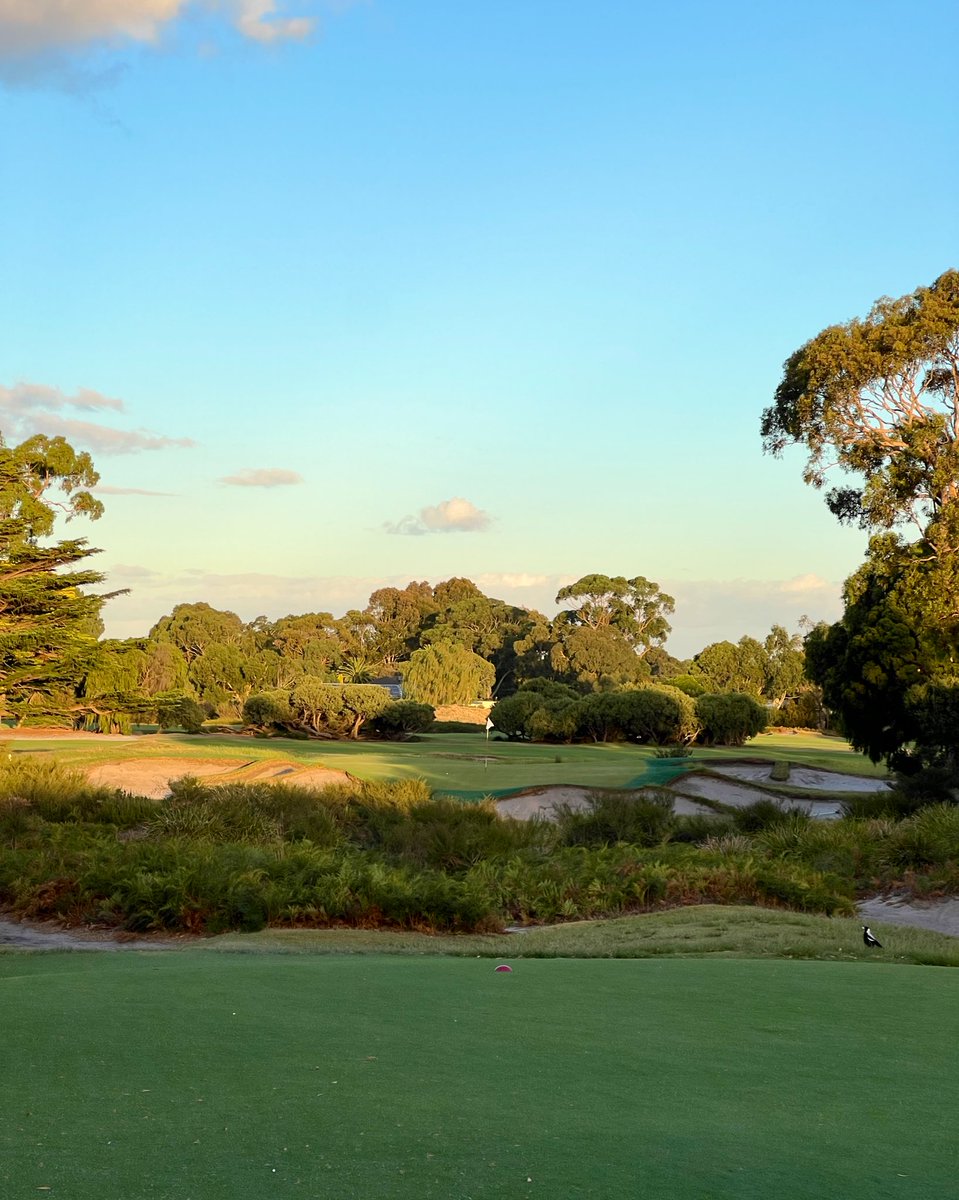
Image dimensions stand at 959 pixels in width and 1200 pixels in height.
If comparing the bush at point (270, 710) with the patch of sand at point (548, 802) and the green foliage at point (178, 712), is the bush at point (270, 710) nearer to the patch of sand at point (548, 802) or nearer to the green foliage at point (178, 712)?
the green foliage at point (178, 712)

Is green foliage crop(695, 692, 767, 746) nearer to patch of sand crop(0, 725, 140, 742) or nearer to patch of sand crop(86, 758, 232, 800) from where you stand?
patch of sand crop(0, 725, 140, 742)

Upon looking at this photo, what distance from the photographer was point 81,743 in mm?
34594

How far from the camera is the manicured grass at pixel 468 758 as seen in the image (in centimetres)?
2516

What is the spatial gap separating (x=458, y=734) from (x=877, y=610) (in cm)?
3381

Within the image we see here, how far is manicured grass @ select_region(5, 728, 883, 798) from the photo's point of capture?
82.5ft

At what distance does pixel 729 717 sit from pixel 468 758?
1314 centimetres

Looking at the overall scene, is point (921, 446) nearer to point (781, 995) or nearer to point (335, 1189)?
point (781, 995)

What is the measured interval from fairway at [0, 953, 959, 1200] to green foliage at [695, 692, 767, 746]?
36.3 m

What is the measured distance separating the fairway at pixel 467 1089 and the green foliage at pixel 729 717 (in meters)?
36.3

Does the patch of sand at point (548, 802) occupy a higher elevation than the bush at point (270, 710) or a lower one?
lower

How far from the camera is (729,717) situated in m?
42.2

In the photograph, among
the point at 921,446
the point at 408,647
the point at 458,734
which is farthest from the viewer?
the point at 408,647

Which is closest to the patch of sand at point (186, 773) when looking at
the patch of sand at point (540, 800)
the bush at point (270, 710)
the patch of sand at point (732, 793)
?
the patch of sand at point (540, 800)

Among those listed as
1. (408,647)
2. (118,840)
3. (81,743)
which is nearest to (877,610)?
(118,840)
